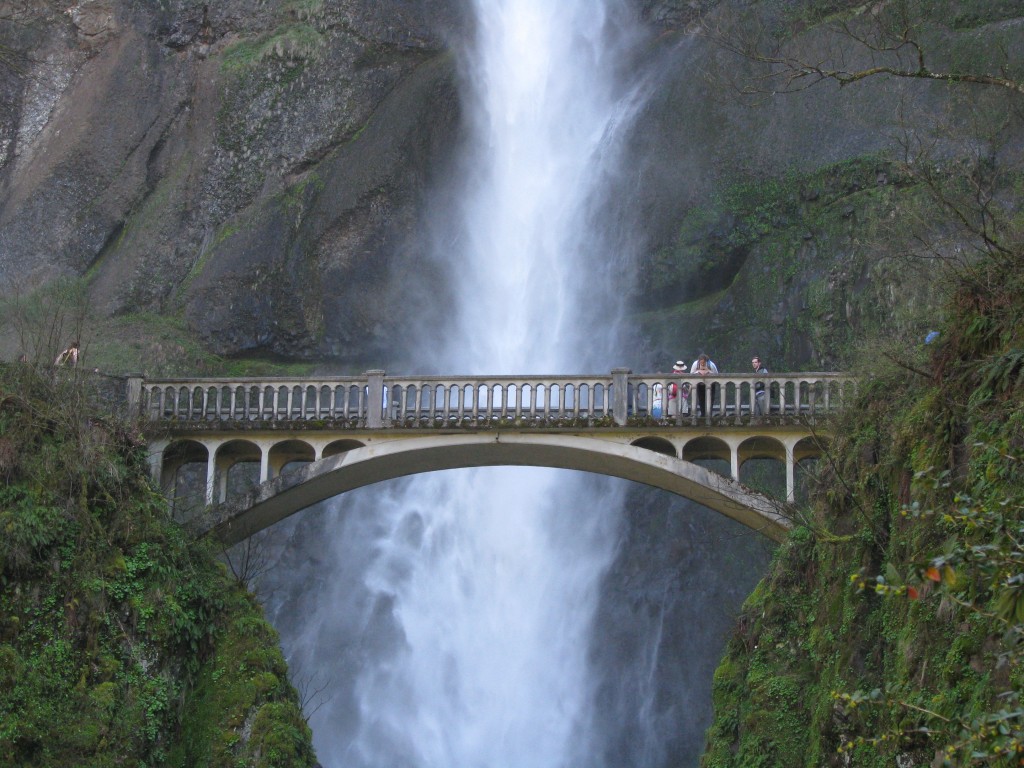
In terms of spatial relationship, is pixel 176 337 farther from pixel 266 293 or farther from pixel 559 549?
pixel 559 549

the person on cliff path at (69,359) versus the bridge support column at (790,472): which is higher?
the person on cliff path at (69,359)

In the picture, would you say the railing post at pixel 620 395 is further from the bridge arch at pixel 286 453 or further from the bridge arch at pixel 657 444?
the bridge arch at pixel 286 453

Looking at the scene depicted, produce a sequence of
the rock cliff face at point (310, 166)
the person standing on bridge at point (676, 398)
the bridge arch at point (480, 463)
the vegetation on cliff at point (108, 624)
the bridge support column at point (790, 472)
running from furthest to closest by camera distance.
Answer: the rock cliff face at point (310, 166), the person standing on bridge at point (676, 398), the bridge arch at point (480, 463), the bridge support column at point (790, 472), the vegetation on cliff at point (108, 624)

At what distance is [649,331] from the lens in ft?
107

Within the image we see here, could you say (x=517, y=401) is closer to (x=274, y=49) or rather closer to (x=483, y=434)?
(x=483, y=434)

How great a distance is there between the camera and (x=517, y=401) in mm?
22828

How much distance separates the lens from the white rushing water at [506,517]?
27781 millimetres

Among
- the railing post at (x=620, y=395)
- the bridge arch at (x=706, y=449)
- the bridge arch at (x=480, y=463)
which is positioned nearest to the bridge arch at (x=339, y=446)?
the bridge arch at (x=480, y=463)

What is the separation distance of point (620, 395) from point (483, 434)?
2.46 metres

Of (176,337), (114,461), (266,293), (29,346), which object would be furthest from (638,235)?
(114,461)

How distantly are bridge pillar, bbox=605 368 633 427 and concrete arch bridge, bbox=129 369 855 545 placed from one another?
0.08 feet

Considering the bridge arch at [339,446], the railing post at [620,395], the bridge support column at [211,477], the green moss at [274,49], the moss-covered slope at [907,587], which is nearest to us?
the moss-covered slope at [907,587]

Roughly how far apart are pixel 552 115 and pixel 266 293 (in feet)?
31.4

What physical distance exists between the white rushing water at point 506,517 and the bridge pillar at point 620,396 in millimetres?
8306
